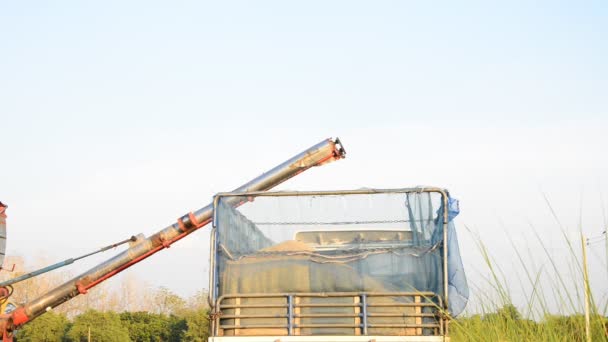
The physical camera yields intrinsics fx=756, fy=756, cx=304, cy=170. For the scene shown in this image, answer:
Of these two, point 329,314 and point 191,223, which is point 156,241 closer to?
point 191,223

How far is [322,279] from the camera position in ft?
26.7

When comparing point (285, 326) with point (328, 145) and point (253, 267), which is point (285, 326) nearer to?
point (253, 267)

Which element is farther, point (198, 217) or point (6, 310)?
point (6, 310)

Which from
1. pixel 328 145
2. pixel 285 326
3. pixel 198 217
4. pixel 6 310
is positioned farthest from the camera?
pixel 6 310

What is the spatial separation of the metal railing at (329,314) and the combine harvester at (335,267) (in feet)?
0.03

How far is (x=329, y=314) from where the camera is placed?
26.1ft

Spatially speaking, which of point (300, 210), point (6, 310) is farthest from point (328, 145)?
point (6, 310)

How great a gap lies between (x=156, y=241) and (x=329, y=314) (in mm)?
9946

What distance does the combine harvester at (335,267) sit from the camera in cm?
790

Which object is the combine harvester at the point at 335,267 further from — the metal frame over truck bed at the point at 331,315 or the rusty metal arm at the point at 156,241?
the rusty metal arm at the point at 156,241

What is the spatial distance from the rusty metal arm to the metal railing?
7.28m

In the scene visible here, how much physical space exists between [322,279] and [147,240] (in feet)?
32.7

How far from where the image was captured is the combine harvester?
311 inches

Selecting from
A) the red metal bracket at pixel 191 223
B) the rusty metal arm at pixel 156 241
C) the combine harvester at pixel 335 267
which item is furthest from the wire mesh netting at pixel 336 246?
the red metal bracket at pixel 191 223
